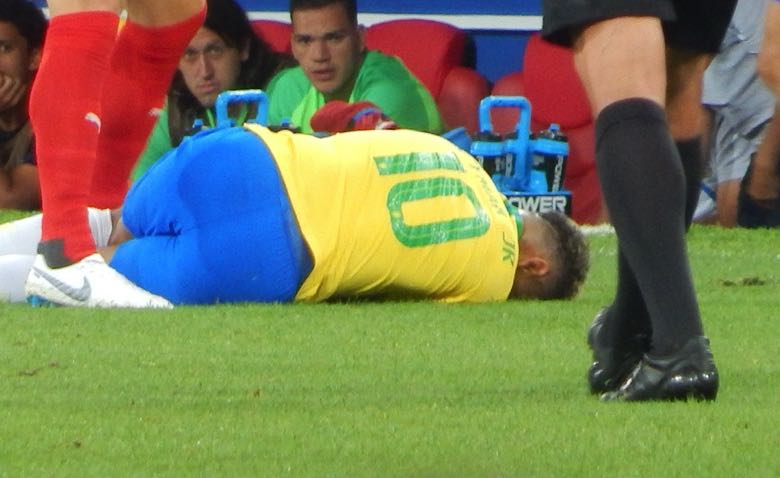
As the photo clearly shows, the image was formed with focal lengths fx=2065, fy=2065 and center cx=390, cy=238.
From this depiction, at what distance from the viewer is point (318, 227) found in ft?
15.0

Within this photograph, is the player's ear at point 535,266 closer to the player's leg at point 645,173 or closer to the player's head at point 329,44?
the player's leg at point 645,173

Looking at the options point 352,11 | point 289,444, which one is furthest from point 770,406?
point 352,11

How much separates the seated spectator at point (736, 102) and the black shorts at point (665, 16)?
15.1ft

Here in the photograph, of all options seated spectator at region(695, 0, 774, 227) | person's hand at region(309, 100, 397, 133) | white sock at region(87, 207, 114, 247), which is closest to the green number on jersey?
white sock at region(87, 207, 114, 247)

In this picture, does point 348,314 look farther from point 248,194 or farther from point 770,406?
point 770,406

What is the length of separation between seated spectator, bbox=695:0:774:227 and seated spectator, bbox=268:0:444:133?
1071mm

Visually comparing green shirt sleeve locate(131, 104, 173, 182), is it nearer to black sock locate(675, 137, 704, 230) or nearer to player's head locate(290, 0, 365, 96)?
player's head locate(290, 0, 365, 96)

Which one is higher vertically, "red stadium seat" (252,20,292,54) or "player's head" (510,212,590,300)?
"player's head" (510,212,590,300)

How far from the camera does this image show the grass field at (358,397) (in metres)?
2.62

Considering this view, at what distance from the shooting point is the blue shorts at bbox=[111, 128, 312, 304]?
14.9 feet

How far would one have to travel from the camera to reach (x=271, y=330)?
412 centimetres

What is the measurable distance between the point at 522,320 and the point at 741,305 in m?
0.60

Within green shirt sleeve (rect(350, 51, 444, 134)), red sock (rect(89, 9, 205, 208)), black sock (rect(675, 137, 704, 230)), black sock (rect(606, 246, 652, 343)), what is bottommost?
green shirt sleeve (rect(350, 51, 444, 134))

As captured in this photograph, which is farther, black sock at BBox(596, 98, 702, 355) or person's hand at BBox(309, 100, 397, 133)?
person's hand at BBox(309, 100, 397, 133)
